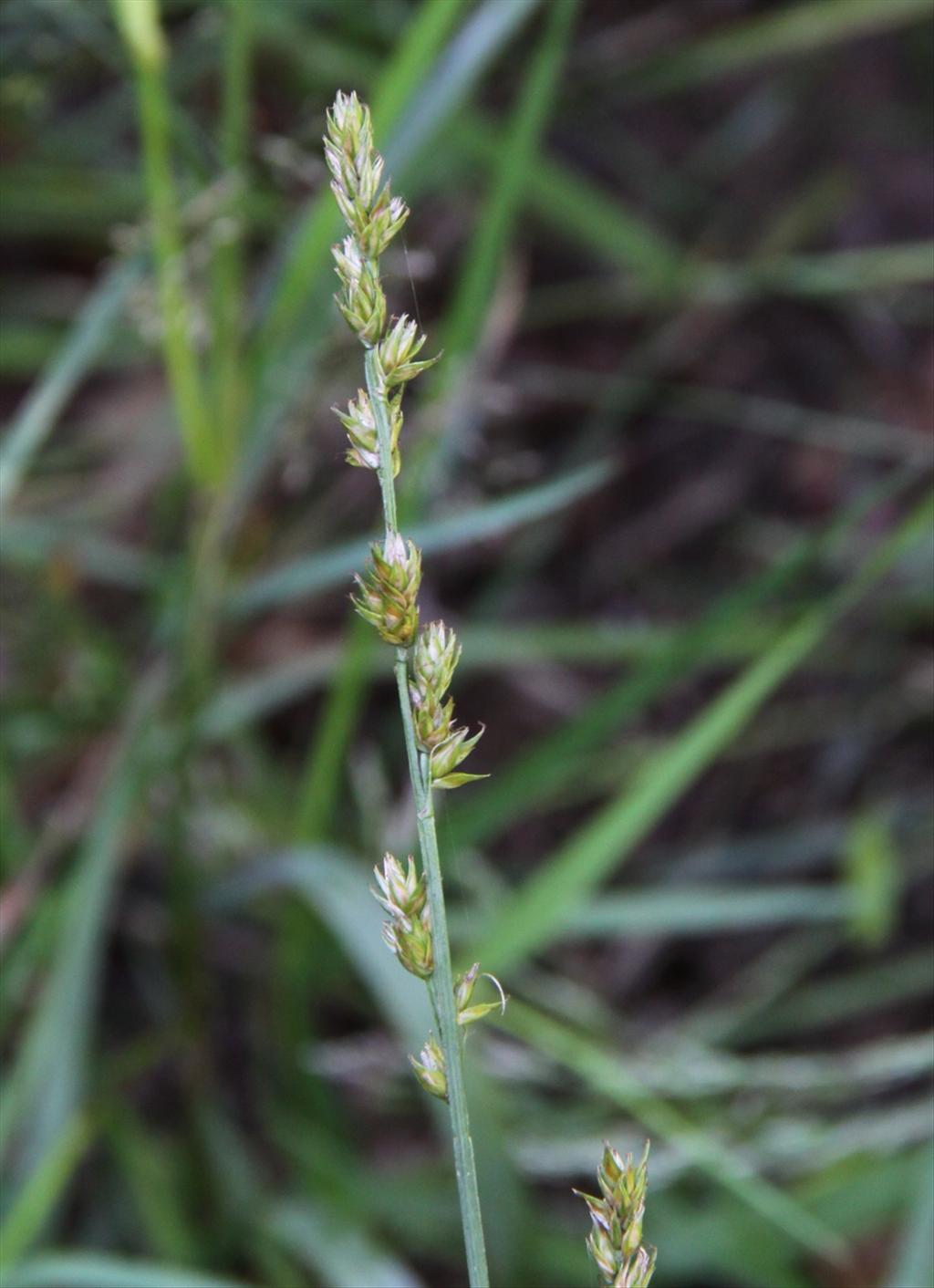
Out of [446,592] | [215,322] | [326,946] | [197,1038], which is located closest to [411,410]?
[215,322]

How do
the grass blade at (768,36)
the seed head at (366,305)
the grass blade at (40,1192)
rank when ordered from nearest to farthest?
1. the seed head at (366,305)
2. the grass blade at (40,1192)
3. the grass blade at (768,36)

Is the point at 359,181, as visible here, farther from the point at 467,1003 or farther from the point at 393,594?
the point at 467,1003

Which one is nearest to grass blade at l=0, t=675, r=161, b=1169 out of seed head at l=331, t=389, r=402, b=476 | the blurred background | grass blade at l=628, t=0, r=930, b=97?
the blurred background

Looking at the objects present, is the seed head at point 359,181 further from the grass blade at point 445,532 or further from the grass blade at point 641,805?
the grass blade at point 641,805

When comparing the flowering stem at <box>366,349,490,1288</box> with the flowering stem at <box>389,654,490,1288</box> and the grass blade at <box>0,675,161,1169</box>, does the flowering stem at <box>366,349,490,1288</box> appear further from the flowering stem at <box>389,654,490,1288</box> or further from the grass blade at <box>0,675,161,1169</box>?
the grass blade at <box>0,675,161,1169</box>

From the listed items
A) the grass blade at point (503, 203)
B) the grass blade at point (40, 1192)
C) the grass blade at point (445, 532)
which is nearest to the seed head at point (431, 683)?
the grass blade at point (445, 532)

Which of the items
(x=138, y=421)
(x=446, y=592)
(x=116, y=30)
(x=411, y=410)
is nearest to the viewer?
(x=116, y=30)

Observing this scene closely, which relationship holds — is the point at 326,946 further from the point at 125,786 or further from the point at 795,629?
the point at 795,629

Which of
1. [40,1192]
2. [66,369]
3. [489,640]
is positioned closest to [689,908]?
[489,640]
